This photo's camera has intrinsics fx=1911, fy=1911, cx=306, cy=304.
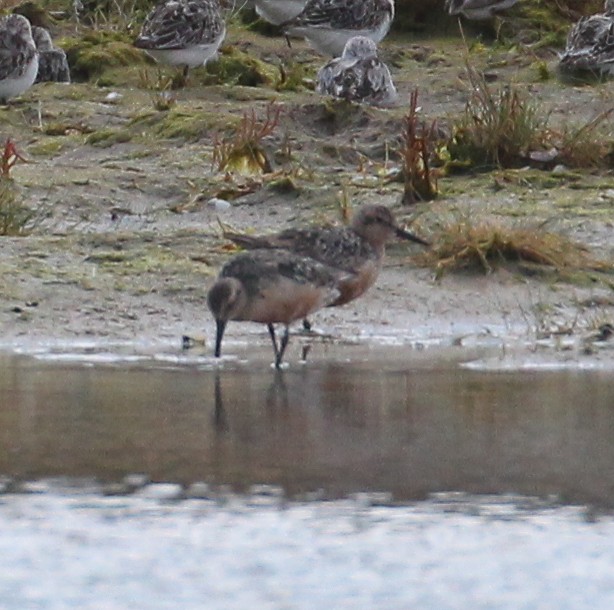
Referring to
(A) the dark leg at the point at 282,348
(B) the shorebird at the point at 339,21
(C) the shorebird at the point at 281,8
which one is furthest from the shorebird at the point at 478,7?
(A) the dark leg at the point at 282,348

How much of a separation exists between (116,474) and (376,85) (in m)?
11.0

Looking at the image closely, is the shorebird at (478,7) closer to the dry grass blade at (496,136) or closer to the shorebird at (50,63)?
the shorebird at (50,63)

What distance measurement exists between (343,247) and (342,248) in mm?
10

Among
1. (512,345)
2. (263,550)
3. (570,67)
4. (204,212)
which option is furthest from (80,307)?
(570,67)

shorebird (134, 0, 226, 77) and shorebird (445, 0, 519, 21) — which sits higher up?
shorebird (445, 0, 519, 21)

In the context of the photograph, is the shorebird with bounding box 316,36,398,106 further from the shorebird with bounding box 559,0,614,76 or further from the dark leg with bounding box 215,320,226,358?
the dark leg with bounding box 215,320,226,358

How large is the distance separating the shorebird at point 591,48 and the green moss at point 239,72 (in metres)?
2.74

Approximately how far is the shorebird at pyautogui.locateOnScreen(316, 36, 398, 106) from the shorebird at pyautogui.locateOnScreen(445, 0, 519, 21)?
2.92 metres

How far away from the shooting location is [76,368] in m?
7.98

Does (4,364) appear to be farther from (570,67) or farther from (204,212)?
(570,67)

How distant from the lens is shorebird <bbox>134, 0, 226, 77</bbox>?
1755cm

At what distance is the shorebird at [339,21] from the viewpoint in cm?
1891

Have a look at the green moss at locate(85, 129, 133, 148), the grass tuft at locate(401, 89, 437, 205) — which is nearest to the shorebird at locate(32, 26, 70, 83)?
the green moss at locate(85, 129, 133, 148)

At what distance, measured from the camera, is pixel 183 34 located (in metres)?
17.5
